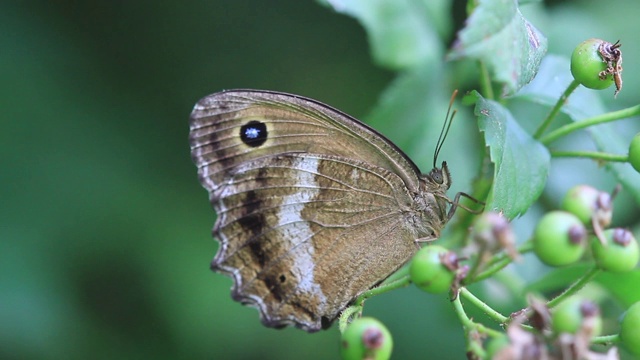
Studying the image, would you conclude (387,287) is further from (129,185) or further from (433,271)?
(129,185)

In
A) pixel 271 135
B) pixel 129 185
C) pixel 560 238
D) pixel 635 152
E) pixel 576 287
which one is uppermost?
pixel 129 185

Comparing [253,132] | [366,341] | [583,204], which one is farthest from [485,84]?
[366,341]

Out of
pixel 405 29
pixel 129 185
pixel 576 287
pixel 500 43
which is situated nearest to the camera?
pixel 500 43

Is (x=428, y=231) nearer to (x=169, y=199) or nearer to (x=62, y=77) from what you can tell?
(x=169, y=199)

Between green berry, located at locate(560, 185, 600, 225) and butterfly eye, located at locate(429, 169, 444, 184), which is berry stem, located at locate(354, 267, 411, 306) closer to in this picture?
butterfly eye, located at locate(429, 169, 444, 184)

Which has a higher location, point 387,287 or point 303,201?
point 303,201

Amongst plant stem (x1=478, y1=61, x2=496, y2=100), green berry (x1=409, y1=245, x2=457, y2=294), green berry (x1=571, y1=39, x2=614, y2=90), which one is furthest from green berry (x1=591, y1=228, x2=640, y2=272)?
plant stem (x1=478, y1=61, x2=496, y2=100)

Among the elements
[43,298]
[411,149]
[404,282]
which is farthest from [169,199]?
[404,282]
